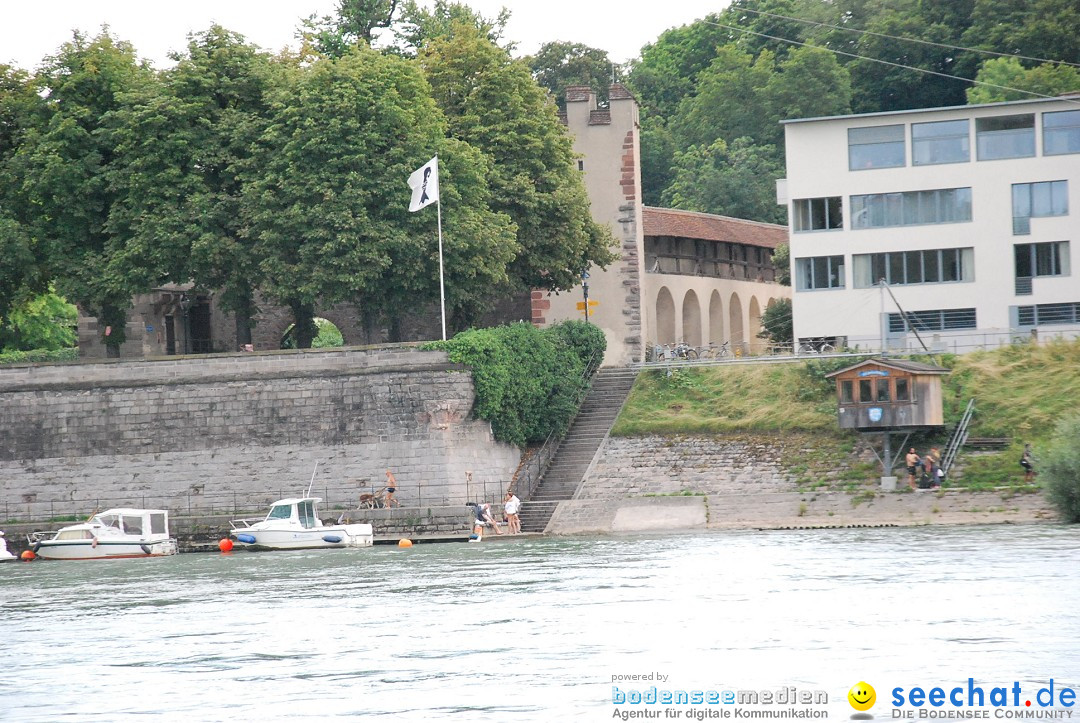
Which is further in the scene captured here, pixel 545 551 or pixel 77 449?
pixel 77 449

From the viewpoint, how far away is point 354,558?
38.3 meters

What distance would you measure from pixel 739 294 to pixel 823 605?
4697 centimetres

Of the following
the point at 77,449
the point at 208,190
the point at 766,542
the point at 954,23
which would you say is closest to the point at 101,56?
the point at 208,190

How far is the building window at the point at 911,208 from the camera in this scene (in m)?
53.0

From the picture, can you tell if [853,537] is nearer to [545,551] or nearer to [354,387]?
[545,551]

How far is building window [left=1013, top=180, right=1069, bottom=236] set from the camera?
52.3 metres

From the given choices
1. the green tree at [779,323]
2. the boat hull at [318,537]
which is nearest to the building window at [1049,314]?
the green tree at [779,323]

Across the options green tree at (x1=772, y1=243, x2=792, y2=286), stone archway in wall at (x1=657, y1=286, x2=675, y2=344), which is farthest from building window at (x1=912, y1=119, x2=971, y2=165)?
stone archway in wall at (x1=657, y1=286, x2=675, y2=344)

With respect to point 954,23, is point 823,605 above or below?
below

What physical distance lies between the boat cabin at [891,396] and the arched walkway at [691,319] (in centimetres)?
2345

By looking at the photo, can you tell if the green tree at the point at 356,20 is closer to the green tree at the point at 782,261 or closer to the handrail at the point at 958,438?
the green tree at the point at 782,261

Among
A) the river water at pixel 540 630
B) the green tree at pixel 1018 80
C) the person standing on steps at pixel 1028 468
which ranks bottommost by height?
the river water at pixel 540 630

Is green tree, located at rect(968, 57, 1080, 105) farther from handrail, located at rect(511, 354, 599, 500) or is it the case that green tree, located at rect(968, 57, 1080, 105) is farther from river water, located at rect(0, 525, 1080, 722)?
river water, located at rect(0, 525, 1080, 722)

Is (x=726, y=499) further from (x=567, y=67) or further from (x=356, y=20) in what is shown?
(x=567, y=67)
